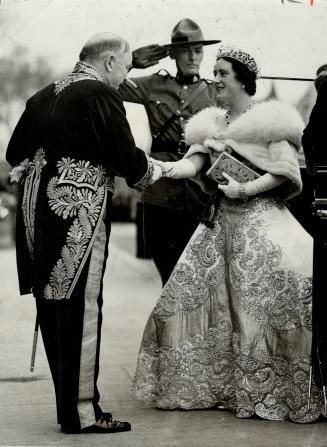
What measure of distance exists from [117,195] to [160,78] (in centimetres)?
64

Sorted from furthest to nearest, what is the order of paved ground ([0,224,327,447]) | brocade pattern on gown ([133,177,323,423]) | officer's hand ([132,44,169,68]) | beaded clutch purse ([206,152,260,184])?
officer's hand ([132,44,169,68]) < beaded clutch purse ([206,152,260,184]) < brocade pattern on gown ([133,177,323,423]) < paved ground ([0,224,327,447])

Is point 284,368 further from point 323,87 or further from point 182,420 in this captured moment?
point 323,87

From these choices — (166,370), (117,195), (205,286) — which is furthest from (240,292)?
(117,195)

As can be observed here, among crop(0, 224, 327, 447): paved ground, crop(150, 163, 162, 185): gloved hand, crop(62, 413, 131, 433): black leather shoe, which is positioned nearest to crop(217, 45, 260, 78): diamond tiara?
crop(150, 163, 162, 185): gloved hand

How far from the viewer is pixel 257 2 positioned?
425cm

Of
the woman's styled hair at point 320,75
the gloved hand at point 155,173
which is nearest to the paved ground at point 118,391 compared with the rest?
the gloved hand at point 155,173

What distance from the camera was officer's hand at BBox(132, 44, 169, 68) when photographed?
14.3ft

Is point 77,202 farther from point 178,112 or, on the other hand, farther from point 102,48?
point 178,112

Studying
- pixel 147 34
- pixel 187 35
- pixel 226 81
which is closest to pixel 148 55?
pixel 147 34

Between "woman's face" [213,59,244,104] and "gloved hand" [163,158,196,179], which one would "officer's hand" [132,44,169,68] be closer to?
"woman's face" [213,59,244,104]

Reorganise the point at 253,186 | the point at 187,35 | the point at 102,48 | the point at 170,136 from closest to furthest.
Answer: the point at 102,48
the point at 253,186
the point at 187,35
the point at 170,136

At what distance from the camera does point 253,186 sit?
13.4 ft

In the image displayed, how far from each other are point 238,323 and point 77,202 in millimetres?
1008

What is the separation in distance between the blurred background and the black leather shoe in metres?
1.08
